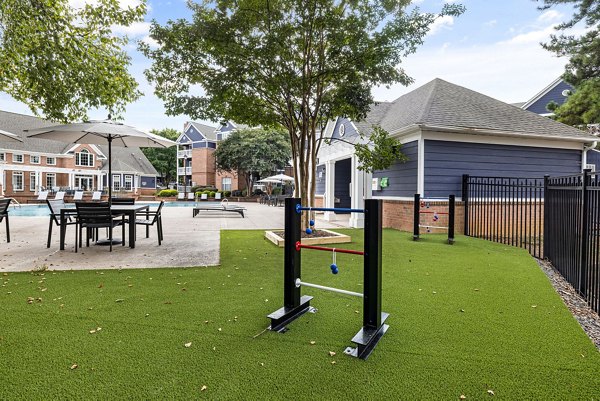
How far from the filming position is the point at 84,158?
38.0 meters

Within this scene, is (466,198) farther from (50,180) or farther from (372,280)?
(50,180)

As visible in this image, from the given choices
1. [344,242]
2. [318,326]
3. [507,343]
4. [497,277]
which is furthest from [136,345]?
[344,242]

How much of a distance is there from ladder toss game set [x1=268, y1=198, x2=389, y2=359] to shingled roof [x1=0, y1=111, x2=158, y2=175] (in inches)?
1182

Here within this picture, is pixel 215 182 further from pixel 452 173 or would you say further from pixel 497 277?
pixel 497 277

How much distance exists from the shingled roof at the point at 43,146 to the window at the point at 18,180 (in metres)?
2.35

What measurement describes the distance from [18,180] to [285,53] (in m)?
36.2

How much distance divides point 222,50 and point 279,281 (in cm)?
497

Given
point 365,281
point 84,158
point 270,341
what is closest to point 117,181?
point 84,158

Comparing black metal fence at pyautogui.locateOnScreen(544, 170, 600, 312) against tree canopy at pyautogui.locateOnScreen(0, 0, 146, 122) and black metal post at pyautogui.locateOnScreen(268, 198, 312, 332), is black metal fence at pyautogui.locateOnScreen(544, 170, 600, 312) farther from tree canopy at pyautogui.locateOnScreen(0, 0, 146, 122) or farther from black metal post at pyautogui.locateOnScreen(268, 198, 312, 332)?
tree canopy at pyautogui.locateOnScreen(0, 0, 146, 122)

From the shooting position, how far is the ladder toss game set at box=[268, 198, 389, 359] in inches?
110

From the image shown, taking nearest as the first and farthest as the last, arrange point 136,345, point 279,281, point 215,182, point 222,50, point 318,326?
point 136,345 < point 318,326 < point 279,281 < point 222,50 < point 215,182

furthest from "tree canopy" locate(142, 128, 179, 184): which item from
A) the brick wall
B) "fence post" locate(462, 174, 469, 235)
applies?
Answer: "fence post" locate(462, 174, 469, 235)

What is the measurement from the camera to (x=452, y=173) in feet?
34.6

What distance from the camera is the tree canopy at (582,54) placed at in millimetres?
10883
